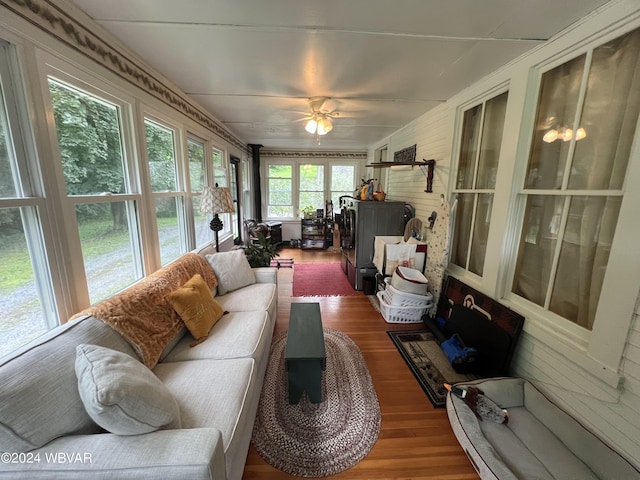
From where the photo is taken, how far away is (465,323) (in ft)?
7.04

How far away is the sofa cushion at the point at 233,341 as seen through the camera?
60.1 inches

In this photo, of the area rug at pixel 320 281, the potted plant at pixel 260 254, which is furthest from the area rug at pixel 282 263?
the potted plant at pixel 260 254

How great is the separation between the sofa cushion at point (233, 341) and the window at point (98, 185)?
2.27 ft

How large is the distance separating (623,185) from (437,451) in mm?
1753

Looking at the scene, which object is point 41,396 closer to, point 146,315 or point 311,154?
point 146,315

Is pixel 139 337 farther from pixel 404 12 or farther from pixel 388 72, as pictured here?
pixel 388 72

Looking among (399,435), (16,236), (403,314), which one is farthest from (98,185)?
(403,314)

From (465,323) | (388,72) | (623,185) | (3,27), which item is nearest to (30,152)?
(3,27)

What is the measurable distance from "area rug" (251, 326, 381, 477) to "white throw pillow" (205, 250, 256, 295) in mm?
859

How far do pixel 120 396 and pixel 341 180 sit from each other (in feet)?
19.2

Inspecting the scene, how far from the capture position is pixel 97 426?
1011mm

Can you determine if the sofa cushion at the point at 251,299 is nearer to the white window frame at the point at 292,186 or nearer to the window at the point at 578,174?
the window at the point at 578,174

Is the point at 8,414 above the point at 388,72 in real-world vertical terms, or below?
below

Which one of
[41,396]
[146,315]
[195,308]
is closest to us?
[41,396]
